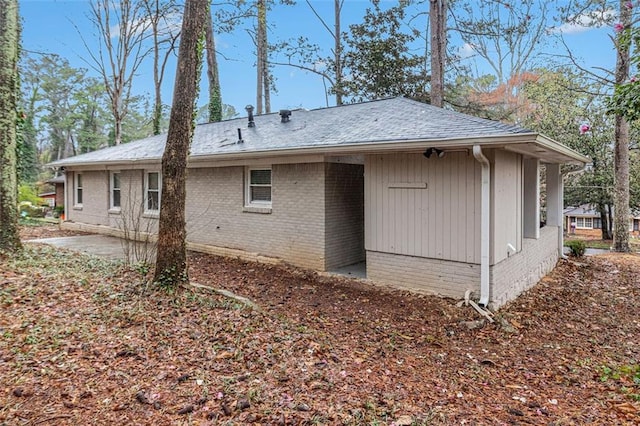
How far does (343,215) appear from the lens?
27.8 feet

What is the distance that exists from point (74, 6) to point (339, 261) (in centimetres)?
2215

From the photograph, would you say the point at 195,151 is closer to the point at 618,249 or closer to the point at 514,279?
the point at 514,279

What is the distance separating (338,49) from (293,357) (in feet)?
63.0

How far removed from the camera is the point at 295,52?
67.9 feet

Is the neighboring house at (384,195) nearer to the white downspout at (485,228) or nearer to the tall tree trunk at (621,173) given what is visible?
the white downspout at (485,228)

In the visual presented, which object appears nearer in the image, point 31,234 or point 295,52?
point 31,234

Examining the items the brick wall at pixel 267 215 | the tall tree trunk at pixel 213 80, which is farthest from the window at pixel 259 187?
the tall tree trunk at pixel 213 80

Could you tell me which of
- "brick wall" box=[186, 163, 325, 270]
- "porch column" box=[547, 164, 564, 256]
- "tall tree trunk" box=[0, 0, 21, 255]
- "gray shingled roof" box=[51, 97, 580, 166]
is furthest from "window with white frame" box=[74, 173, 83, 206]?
"porch column" box=[547, 164, 564, 256]

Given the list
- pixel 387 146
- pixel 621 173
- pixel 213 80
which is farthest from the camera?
pixel 213 80

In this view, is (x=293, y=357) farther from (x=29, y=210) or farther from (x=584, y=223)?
(x=584, y=223)

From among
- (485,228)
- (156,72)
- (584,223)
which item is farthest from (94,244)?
(584,223)

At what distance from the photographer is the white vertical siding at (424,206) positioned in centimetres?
623

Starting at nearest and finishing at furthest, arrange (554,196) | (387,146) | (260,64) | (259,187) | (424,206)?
(387,146) → (424,206) → (259,187) → (554,196) → (260,64)

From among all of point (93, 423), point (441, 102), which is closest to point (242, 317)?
point (93, 423)
